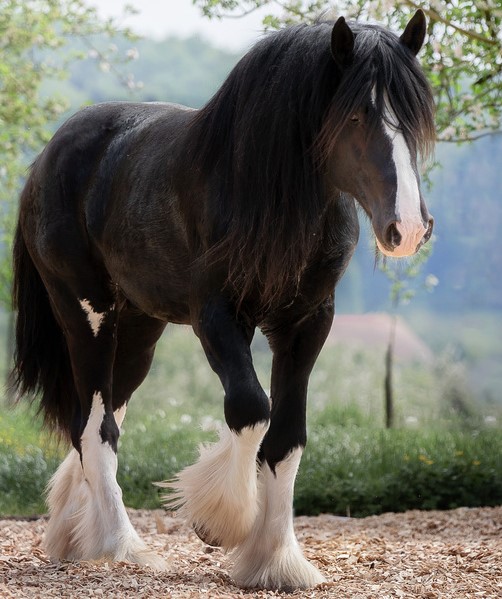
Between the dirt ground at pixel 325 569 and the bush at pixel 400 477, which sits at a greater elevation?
the bush at pixel 400 477

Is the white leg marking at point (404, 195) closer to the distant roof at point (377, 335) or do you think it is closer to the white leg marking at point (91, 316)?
the white leg marking at point (91, 316)

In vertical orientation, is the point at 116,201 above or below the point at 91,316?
above

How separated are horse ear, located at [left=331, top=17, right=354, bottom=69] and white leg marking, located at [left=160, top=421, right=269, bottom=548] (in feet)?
4.09

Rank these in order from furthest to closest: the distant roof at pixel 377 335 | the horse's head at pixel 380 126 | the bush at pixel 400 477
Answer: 1. the distant roof at pixel 377 335
2. the bush at pixel 400 477
3. the horse's head at pixel 380 126

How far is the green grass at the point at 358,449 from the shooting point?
6820 millimetres

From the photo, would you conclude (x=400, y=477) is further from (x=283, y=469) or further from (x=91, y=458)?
(x=283, y=469)

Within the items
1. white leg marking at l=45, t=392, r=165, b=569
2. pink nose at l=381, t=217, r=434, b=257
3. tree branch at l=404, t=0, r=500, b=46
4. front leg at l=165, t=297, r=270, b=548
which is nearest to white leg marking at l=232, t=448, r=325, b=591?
front leg at l=165, t=297, r=270, b=548

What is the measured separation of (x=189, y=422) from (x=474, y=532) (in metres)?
4.79

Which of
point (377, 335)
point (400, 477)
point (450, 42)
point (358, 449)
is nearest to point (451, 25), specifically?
point (450, 42)

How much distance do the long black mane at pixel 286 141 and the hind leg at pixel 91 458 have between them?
1.02 meters

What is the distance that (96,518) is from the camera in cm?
414

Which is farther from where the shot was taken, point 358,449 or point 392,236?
point 358,449

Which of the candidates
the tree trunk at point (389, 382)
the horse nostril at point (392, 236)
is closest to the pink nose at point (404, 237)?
the horse nostril at point (392, 236)

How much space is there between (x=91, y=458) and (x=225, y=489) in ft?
3.09
